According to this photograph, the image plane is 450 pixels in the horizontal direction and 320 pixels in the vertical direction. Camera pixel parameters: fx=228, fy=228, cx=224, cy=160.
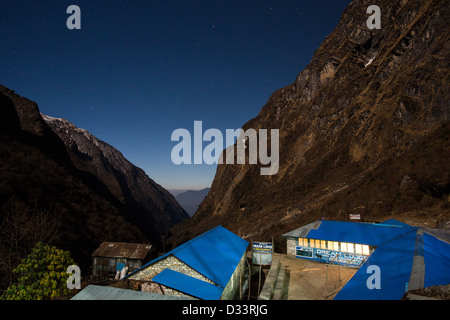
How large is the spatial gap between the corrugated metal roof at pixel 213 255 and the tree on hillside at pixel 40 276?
379cm

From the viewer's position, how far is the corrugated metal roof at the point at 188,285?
35.6 ft

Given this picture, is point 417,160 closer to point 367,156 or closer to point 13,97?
point 367,156

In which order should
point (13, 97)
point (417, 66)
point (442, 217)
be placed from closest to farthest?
point (442, 217)
point (417, 66)
point (13, 97)

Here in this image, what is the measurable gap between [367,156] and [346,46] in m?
44.6

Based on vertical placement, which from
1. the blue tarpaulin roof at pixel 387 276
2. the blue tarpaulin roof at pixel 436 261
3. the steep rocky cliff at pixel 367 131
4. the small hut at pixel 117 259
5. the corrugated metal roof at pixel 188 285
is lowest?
the small hut at pixel 117 259

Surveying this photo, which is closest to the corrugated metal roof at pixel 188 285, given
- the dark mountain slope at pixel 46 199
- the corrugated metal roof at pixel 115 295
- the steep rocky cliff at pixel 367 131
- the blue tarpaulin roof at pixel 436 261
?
the corrugated metal roof at pixel 115 295

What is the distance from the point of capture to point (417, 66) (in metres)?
46.7

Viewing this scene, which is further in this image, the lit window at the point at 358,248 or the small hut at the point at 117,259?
the small hut at the point at 117,259

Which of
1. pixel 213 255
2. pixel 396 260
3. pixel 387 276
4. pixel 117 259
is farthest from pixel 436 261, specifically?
pixel 117 259

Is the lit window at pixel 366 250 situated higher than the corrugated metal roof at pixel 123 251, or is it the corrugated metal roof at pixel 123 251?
the lit window at pixel 366 250

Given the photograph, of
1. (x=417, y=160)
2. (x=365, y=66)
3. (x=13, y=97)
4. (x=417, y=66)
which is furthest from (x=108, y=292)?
(x=13, y=97)

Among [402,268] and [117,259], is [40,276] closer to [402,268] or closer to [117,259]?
[117,259]

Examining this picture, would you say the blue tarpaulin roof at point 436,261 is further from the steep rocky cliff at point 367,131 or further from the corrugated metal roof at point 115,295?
the steep rocky cliff at point 367,131

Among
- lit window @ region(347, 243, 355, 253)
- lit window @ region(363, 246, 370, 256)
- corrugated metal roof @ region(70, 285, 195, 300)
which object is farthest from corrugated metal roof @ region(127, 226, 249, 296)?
lit window @ region(363, 246, 370, 256)
